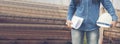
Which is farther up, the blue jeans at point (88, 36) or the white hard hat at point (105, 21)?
the white hard hat at point (105, 21)

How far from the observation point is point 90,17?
2.97m

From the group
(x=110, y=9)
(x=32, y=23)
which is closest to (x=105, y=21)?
A: (x=110, y=9)

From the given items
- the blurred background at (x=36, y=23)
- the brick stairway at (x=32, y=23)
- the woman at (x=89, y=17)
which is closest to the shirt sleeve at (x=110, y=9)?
the woman at (x=89, y=17)

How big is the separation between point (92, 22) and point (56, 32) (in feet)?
5.85

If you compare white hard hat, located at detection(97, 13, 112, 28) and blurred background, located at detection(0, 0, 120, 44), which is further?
blurred background, located at detection(0, 0, 120, 44)

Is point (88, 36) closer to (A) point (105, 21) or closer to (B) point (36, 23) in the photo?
(A) point (105, 21)

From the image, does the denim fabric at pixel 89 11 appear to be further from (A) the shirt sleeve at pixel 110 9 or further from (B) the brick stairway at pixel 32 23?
(B) the brick stairway at pixel 32 23

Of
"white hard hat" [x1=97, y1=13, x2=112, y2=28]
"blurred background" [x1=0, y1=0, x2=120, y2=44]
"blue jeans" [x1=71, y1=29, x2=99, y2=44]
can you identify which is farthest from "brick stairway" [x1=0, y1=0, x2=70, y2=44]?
"white hard hat" [x1=97, y1=13, x2=112, y2=28]

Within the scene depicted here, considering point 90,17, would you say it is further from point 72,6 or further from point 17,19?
point 17,19

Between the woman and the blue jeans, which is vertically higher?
the woman

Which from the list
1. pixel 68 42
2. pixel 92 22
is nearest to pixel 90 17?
pixel 92 22

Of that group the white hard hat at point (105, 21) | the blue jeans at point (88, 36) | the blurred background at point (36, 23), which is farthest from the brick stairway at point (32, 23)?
the white hard hat at point (105, 21)

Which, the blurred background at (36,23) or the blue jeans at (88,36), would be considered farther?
the blurred background at (36,23)

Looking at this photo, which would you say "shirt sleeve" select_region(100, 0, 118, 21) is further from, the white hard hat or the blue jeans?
the blue jeans
